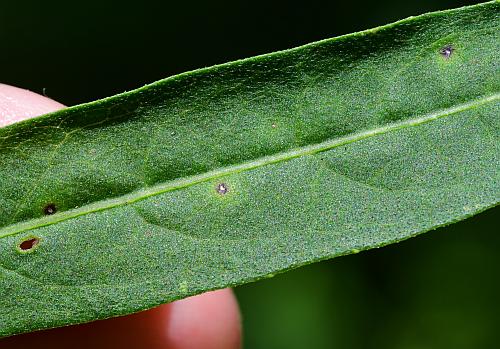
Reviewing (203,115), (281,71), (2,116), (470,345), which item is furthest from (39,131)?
(470,345)

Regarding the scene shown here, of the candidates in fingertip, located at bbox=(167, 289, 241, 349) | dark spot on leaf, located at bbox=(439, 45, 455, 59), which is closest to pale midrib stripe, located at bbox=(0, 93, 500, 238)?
dark spot on leaf, located at bbox=(439, 45, 455, 59)

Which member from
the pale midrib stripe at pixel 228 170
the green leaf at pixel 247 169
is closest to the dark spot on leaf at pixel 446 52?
the green leaf at pixel 247 169

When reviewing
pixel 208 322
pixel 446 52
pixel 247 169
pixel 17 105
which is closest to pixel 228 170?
pixel 247 169

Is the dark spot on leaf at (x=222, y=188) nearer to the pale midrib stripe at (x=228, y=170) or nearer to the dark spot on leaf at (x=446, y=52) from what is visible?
the pale midrib stripe at (x=228, y=170)

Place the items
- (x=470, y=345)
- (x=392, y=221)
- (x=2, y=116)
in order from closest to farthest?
(x=392, y=221), (x=2, y=116), (x=470, y=345)

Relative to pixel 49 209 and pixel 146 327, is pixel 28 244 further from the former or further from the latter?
pixel 146 327

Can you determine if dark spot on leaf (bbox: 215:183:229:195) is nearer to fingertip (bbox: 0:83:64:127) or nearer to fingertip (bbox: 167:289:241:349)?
fingertip (bbox: 0:83:64:127)

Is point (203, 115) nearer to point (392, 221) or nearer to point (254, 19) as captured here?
point (392, 221)
